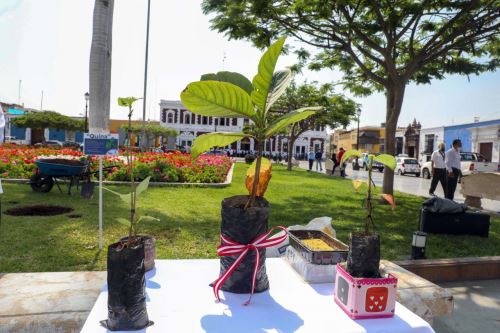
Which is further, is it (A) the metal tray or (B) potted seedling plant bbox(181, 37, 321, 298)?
(A) the metal tray

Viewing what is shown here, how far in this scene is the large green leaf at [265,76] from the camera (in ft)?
3.87

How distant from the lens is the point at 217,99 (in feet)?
3.86

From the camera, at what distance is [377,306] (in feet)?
4.11

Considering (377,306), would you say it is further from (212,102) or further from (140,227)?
(140,227)

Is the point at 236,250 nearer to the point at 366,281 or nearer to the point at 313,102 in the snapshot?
the point at 366,281

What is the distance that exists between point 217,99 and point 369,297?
0.83m

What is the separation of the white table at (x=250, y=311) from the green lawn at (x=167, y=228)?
2.69 metres

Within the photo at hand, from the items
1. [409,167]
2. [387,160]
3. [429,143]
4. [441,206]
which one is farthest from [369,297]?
[429,143]

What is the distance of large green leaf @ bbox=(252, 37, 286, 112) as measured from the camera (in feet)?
3.87

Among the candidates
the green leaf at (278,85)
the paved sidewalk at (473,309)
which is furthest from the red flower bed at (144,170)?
the green leaf at (278,85)

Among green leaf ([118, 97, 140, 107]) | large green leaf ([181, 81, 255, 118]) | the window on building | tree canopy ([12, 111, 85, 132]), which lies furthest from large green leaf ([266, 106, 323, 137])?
tree canopy ([12, 111, 85, 132])

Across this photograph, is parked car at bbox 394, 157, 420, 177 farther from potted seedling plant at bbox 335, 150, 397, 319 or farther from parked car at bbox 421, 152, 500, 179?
potted seedling plant at bbox 335, 150, 397, 319

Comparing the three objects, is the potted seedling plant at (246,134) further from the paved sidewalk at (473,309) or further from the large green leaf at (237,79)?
the paved sidewalk at (473,309)

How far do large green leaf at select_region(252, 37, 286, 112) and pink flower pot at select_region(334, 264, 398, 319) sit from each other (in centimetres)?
68
